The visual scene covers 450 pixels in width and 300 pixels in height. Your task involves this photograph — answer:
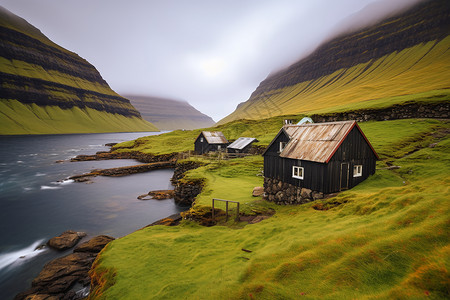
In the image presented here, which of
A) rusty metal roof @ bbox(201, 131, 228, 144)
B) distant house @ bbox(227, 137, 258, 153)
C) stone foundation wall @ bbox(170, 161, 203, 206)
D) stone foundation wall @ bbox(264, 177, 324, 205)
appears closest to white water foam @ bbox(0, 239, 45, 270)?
stone foundation wall @ bbox(170, 161, 203, 206)

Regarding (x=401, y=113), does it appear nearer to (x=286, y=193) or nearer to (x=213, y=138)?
(x=286, y=193)

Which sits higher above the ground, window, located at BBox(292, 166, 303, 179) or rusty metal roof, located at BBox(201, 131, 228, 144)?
rusty metal roof, located at BBox(201, 131, 228, 144)

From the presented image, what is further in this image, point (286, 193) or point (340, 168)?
point (286, 193)

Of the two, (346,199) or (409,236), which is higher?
(409,236)

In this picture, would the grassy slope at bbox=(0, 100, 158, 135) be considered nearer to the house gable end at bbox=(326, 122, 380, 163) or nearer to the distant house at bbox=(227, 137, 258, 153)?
the distant house at bbox=(227, 137, 258, 153)

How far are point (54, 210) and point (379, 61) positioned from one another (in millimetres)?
175484

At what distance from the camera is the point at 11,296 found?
643 inches

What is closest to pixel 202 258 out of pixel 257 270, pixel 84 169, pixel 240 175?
pixel 257 270

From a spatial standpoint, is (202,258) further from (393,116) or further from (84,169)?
(84,169)

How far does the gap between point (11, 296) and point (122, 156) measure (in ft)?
235

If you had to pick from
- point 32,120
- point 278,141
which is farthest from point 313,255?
point 32,120

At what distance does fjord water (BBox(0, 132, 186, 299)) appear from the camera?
20.8 meters

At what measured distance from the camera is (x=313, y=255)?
8.94m

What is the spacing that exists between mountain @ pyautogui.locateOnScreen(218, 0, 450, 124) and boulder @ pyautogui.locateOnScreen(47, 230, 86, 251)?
79222mm
